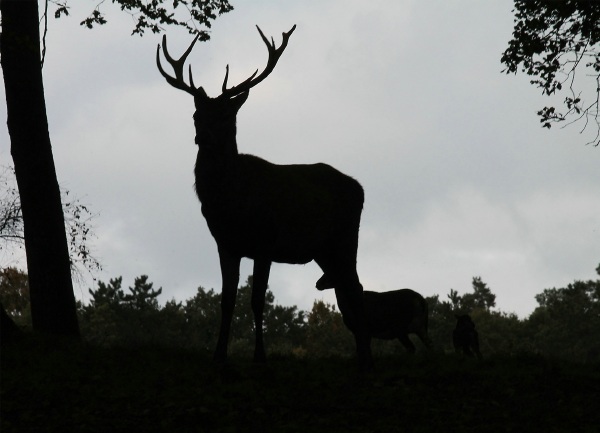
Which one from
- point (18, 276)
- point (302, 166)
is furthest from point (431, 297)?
point (302, 166)

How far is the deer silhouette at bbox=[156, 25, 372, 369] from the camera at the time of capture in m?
11.0

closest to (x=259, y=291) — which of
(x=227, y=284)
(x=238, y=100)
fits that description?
(x=227, y=284)

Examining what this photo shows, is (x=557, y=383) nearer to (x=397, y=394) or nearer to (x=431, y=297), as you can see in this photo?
(x=397, y=394)

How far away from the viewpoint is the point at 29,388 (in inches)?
366

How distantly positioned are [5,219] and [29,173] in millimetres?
4806

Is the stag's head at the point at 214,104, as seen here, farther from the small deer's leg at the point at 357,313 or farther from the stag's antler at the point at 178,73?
the small deer's leg at the point at 357,313

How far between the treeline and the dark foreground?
57.9 m

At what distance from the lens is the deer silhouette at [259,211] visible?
36.1 feet

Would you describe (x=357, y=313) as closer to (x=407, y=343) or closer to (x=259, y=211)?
(x=259, y=211)

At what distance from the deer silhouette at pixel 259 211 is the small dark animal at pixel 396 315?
6009 millimetres

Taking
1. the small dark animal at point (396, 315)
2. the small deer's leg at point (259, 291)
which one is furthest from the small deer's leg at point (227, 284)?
the small dark animal at point (396, 315)

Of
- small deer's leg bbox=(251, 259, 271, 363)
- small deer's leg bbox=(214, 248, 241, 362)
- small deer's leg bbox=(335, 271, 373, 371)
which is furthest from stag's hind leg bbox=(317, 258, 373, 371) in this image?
small deer's leg bbox=(214, 248, 241, 362)

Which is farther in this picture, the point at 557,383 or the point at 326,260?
the point at 326,260

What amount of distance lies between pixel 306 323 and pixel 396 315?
274ft
